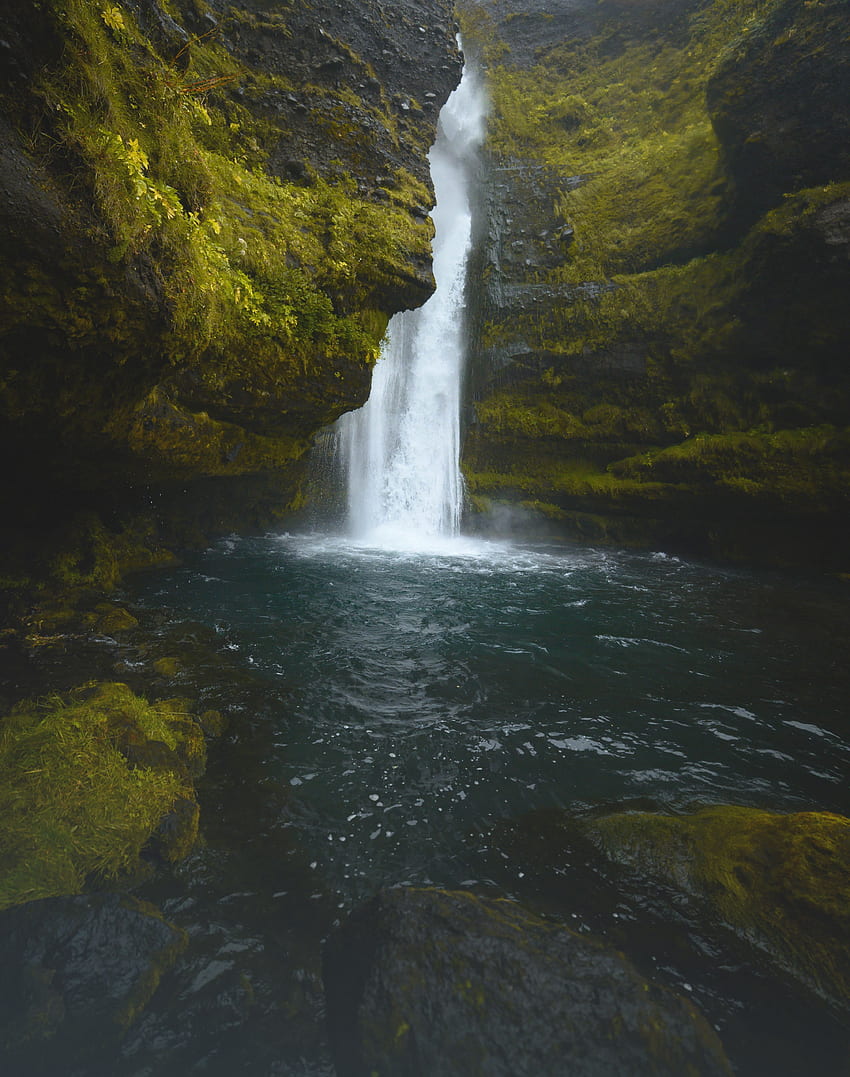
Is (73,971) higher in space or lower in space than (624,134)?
lower

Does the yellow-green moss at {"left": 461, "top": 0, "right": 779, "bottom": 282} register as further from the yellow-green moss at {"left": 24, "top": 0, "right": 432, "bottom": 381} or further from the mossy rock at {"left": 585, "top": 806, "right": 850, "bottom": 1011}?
the mossy rock at {"left": 585, "top": 806, "right": 850, "bottom": 1011}

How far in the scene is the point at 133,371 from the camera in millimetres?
5359

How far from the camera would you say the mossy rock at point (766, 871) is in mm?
2588

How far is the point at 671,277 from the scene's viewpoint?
15531 mm

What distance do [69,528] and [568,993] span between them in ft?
31.6

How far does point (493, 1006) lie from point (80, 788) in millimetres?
2694

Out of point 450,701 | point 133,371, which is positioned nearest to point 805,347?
point 450,701

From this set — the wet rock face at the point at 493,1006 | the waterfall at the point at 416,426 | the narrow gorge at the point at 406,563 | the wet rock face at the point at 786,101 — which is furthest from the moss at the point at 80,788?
the wet rock face at the point at 786,101

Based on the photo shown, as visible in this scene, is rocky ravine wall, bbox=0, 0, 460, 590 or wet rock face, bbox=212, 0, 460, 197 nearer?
rocky ravine wall, bbox=0, 0, 460, 590

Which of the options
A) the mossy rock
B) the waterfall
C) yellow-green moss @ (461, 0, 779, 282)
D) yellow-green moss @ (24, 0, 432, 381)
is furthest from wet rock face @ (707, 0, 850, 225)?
the mossy rock

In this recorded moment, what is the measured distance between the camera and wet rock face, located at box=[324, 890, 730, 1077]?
83.3 inches

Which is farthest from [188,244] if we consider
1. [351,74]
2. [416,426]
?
[416,426]

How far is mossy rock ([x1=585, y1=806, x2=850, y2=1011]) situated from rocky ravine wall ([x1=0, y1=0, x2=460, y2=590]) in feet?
18.4

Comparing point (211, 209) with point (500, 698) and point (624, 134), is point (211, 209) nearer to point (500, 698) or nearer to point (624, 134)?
point (500, 698)
